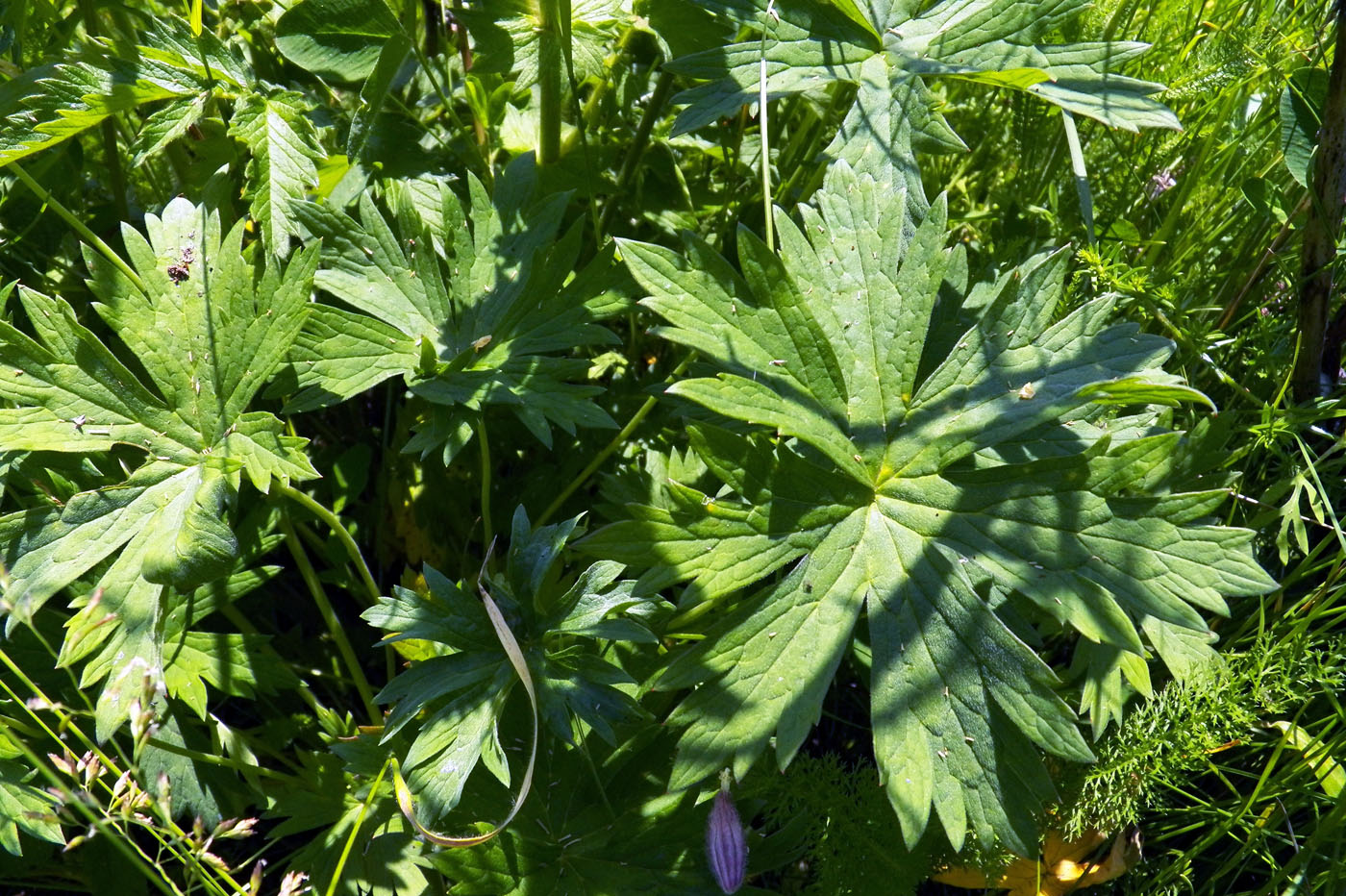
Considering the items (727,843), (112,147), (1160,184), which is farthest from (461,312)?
(1160,184)

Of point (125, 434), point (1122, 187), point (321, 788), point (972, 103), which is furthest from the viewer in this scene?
point (972, 103)

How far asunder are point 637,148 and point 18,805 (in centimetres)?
152

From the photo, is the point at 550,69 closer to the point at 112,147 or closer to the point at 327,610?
the point at 112,147

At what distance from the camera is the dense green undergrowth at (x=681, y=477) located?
1413 millimetres

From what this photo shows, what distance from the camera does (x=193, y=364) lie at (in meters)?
1.61

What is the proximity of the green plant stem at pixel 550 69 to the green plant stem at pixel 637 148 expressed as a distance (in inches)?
5.5

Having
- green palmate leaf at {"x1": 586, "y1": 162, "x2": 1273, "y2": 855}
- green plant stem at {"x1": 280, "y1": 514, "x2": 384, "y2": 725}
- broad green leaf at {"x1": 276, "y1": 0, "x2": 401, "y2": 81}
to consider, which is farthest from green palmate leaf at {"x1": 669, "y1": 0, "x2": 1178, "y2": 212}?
green plant stem at {"x1": 280, "y1": 514, "x2": 384, "y2": 725}

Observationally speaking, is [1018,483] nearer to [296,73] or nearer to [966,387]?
[966,387]

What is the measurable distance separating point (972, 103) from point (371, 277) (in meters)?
1.45

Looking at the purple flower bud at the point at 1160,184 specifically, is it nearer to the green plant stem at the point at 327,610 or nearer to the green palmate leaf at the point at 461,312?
the green palmate leaf at the point at 461,312

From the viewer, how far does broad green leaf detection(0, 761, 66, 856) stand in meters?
1.55

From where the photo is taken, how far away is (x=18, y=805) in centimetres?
159

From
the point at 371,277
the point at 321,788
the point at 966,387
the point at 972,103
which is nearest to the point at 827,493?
the point at 966,387

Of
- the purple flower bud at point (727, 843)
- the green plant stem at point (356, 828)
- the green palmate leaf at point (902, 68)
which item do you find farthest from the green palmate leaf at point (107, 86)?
the purple flower bud at point (727, 843)
